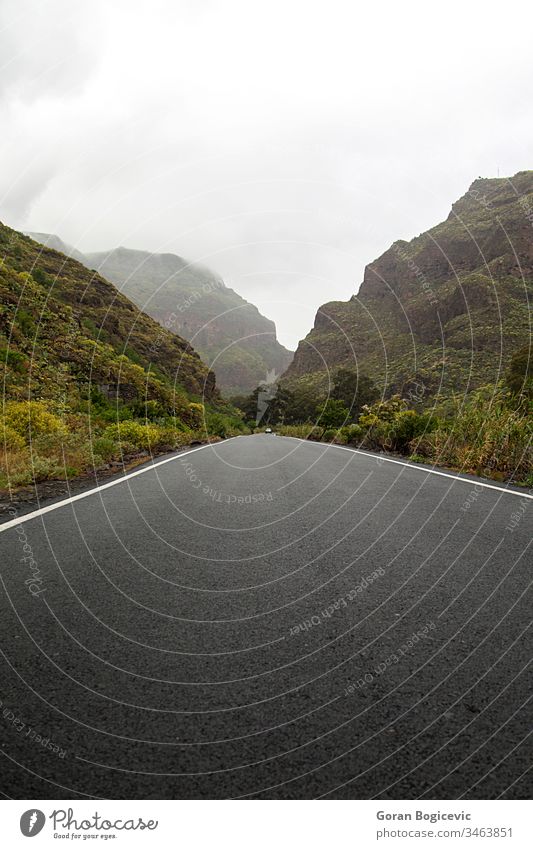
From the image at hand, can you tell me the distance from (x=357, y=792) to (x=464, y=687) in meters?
0.72

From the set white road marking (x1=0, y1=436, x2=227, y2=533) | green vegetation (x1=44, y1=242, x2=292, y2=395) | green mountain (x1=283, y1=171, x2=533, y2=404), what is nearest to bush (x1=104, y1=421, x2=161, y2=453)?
white road marking (x1=0, y1=436, x2=227, y2=533)

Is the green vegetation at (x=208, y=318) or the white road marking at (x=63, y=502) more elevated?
the green vegetation at (x=208, y=318)

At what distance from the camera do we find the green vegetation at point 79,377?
9680 mm

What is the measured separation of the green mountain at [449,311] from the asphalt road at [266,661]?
1345 inches

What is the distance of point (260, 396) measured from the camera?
254 feet

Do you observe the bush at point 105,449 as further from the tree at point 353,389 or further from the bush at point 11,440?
the tree at point 353,389

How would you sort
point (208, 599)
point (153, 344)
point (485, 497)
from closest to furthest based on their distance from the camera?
point (208, 599), point (485, 497), point (153, 344)

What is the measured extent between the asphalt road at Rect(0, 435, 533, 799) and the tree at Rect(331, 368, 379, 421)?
4591 centimetres

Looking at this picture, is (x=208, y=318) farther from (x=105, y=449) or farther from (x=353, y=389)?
(x=105, y=449)

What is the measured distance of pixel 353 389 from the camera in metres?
55.3

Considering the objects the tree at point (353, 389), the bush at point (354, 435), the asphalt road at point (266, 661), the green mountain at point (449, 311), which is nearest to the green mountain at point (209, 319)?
the green mountain at point (449, 311)

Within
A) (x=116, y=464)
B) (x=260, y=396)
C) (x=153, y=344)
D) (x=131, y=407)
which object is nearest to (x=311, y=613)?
(x=116, y=464)

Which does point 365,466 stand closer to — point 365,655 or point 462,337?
point 365,655

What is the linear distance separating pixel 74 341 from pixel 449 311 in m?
58.2
